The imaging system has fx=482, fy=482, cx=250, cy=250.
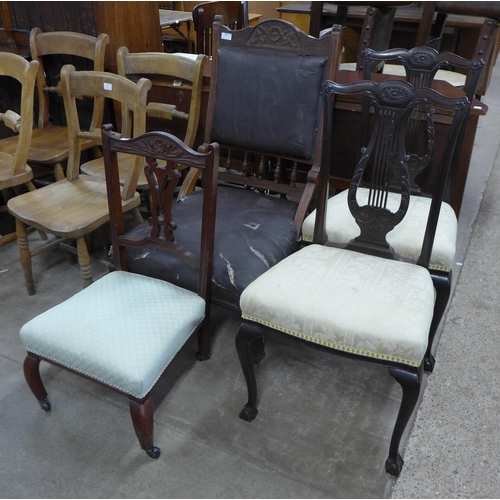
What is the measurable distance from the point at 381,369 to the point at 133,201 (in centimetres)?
115

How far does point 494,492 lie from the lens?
1.34m

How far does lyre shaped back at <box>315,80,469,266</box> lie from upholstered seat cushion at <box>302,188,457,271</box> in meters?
0.07

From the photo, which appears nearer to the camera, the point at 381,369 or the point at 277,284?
the point at 277,284

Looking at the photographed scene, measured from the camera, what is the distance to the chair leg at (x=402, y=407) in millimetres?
1215

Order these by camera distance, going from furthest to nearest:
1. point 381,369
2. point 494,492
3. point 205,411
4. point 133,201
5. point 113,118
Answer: point 113,118
point 133,201
point 381,369
point 205,411
point 494,492

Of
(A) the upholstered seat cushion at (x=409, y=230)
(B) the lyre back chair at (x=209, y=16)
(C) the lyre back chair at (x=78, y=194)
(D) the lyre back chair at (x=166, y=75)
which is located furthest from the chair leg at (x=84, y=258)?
(B) the lyre back chair at (x=209, y=16)

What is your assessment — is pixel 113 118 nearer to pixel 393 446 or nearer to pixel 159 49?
pixel 159 49

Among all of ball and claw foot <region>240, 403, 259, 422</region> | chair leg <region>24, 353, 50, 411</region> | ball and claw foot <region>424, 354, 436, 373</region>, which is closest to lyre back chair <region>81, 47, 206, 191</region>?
chair leg <region>24, 353, 50, 411</region>

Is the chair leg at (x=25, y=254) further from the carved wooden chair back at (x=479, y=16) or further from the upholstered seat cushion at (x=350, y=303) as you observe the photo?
the carved wooden chair back at (x=479, y=16)

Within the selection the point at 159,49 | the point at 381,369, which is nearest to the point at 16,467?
the point at 381,369

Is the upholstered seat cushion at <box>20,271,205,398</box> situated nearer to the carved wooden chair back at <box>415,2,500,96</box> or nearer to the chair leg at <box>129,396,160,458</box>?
the chair leg at <box>129,396,160,458</box>

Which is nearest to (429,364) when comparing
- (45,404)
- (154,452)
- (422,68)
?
(154,452)

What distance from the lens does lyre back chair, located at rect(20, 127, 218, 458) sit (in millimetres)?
1282

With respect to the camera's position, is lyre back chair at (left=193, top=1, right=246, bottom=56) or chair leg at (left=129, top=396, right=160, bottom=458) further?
lyre back chair at (left=193, top=1, right=246, bottom=56)
